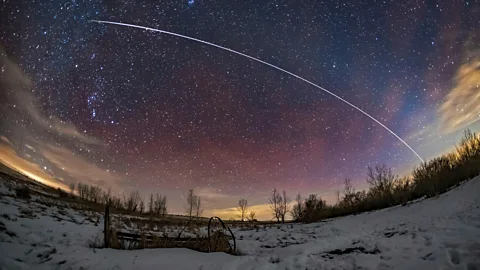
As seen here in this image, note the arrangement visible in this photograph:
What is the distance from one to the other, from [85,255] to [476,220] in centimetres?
1098

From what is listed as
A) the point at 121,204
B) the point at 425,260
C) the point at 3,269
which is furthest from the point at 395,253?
the point at 121,204

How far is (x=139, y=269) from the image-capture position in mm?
5652

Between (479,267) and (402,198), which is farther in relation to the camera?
(402,198)

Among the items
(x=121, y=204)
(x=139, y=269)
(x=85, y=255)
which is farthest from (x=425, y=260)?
(x=121, y=204)

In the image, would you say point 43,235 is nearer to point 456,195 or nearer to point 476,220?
point 476,220

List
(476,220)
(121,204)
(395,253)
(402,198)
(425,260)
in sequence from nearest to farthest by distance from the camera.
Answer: (425,260) → (395,253) → (476,220) → (402,198) → (121,204)

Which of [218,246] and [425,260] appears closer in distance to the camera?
[425,260]

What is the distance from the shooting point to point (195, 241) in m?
8.24

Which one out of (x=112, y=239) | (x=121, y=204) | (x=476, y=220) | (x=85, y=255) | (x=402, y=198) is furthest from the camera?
(x=121, y=204)

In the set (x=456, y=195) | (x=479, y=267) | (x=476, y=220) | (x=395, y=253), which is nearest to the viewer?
(x=479, y=267)

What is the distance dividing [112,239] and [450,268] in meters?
8.62

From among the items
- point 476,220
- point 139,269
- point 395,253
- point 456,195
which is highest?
point 456,195

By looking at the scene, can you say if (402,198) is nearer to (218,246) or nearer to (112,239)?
(218,246)

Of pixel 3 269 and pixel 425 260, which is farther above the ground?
pixel 425 260
